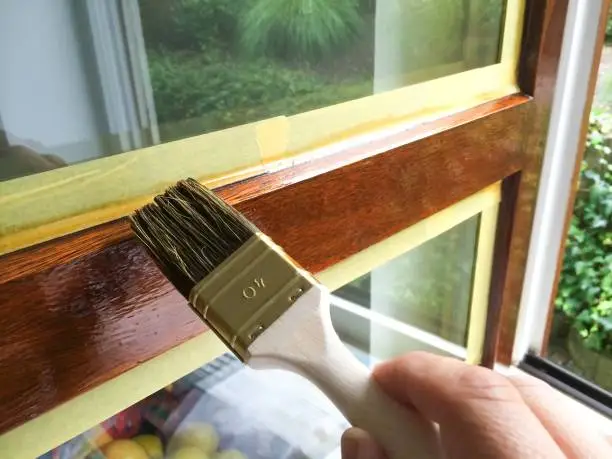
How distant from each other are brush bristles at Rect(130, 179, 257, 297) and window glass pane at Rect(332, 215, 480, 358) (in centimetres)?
32

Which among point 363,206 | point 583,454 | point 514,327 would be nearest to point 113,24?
point 363,206

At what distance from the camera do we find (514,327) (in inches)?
31.3

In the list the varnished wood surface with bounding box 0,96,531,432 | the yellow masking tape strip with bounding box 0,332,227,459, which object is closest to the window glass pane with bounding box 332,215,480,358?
the varnished wood surface with bounding box 0,96,531,432

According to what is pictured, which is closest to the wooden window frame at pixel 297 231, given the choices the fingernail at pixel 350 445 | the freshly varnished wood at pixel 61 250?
the freshly varnished wood at pixel 61 250

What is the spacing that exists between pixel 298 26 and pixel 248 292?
22cm

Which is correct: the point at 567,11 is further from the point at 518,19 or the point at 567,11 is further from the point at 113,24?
the point at 113,24

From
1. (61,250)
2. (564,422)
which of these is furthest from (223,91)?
(564,422)

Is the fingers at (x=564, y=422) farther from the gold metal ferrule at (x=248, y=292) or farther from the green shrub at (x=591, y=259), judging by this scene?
the green shrub at (x=591, y=259)

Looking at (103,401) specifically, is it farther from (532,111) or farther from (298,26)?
(532,111)

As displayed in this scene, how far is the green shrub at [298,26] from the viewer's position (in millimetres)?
418

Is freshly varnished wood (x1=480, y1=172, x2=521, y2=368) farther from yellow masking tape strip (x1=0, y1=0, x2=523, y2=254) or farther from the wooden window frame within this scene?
yellow masking tape strip (x1=0, y1=0, x2=523, y2=254)

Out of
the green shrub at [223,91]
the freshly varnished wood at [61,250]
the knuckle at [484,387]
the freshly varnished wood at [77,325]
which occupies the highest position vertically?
the green shrub at [223,91]

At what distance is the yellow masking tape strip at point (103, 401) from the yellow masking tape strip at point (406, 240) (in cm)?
11

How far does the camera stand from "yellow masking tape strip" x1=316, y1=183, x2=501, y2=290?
513 millimetres
